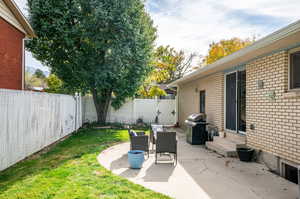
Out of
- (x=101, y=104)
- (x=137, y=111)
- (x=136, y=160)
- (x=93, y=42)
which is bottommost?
(x=136, y=160)

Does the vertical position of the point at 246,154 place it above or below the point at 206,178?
above

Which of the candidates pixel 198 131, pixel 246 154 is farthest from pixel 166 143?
pixel 198 131

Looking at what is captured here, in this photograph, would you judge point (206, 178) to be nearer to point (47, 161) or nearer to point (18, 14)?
point (47, 161)

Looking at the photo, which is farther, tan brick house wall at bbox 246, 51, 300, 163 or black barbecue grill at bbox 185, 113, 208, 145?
black barbecue grill at bbox 185, 113, 208, 145

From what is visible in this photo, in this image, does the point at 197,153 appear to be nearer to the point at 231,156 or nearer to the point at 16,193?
the point at 231,156

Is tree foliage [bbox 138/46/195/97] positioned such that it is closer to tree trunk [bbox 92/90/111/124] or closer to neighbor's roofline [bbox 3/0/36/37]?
tree trunk [bbox 92/90/111/124]

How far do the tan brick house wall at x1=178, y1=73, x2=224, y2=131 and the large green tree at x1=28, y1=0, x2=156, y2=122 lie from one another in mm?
2929

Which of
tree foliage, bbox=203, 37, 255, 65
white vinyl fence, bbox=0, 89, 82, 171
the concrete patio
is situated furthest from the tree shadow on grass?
tree foliage, bbox=203, 37, 255, 65

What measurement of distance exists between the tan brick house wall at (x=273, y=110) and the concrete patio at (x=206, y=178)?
61 centimetres

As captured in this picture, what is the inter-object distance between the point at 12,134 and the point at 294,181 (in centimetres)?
587

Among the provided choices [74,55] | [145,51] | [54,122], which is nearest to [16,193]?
[54,122]

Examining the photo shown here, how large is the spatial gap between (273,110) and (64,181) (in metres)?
4.65

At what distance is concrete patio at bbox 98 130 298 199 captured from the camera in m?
3.45

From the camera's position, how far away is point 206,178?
13.7 ft
